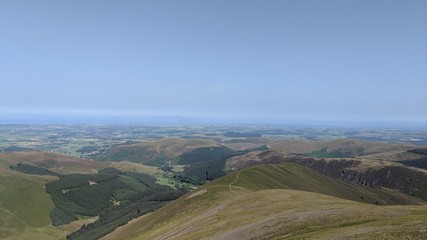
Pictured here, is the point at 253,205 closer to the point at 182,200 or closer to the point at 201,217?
the point at 201,217

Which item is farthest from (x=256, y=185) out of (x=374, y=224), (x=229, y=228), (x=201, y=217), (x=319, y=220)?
(x=374, y=224)

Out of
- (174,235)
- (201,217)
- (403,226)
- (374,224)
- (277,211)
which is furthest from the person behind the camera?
(201,217)

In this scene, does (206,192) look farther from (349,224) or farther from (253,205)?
(349,224)

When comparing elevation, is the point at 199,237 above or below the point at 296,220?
below

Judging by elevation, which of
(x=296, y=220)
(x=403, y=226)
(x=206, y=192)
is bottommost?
(x=206, y=192)

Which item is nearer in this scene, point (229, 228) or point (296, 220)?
point (296, 220)

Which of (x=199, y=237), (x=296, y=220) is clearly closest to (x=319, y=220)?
(x=296, y=220)

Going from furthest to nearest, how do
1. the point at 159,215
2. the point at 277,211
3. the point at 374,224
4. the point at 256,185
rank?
the point at 256,185
the point at 159,215
the point at 277,211
the point at 374,224

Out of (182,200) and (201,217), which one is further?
(182,200)

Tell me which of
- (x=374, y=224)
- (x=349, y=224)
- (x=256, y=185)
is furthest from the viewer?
(x=256, y=185)
